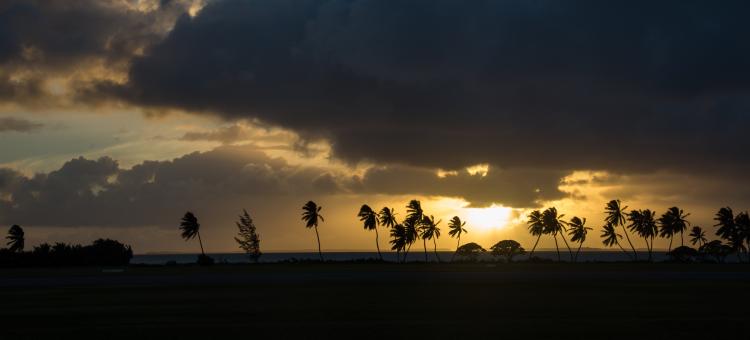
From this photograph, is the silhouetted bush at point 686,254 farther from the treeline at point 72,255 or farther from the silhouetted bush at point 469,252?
the treeline at point 72,255

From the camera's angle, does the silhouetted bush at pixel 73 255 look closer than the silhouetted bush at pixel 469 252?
Yes

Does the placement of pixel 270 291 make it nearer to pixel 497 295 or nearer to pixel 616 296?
pixel 497 295

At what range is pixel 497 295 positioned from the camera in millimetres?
39938

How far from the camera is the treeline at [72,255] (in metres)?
122

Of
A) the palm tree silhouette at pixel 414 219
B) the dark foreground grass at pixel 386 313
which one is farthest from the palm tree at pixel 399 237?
the dark foreground grass at pixel 386 313

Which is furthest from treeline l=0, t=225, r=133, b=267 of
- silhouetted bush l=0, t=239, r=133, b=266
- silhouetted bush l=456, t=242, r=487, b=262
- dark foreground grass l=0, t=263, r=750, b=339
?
dark foreground grass l=0, t=263, r=750, b=339

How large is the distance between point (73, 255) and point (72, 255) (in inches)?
6.7

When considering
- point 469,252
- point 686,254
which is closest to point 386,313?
point 469,252

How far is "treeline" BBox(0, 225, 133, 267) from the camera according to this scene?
12188cm

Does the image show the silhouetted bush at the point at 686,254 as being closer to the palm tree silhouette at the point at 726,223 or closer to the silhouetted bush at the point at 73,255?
the palm tree silhouette at the point at 726,223

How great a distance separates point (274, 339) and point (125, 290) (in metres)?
28.9

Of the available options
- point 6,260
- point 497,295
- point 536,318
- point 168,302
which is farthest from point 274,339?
point 6,260

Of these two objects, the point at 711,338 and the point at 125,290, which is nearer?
the point at 711,338

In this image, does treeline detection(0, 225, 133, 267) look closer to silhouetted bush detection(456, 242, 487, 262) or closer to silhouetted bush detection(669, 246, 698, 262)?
silhouetted bush detection(456, 242, 487, 262)
